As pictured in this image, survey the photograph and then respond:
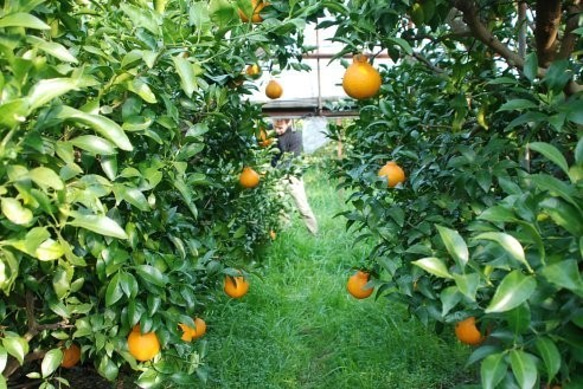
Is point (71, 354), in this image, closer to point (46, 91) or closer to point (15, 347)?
point (15, 347)

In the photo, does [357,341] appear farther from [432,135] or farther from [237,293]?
[432,135]

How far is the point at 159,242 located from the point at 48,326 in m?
0.34

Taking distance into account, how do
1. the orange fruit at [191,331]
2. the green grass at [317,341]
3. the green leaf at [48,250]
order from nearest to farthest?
1. the green leaf at [48,250]
2. the orange fruit at [191,331]
3. the green grass at [317,341]

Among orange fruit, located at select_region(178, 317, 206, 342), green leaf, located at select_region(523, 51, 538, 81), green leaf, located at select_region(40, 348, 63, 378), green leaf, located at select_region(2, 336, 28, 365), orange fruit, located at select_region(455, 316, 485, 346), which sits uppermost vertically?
green leaf, located at select_region(523, 51, 538, 81)

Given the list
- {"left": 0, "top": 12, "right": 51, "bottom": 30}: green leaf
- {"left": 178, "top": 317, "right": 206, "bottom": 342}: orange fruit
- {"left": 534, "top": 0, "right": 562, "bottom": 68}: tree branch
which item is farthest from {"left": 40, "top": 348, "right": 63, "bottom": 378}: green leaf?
{"left": 534, "top": 0, "right": 562, "bottom": 68}: tree branch

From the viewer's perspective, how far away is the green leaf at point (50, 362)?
1328mm

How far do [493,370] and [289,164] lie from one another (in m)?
3.33

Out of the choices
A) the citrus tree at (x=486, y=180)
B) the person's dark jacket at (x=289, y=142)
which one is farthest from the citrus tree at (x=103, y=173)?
the person's dark jacket at (x=289, y=142)

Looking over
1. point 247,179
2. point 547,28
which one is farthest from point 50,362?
point 547,28

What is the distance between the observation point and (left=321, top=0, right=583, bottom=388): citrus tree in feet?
2.37

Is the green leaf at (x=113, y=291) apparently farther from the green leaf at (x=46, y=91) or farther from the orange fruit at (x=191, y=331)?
the green leaf at (x=46, y=91)

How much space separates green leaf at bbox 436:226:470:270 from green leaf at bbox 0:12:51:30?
638mm

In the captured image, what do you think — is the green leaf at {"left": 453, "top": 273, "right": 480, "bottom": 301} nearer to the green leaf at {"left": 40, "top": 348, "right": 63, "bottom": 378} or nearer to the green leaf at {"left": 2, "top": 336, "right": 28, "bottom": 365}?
the green leaf at {"left": 2, "top": 336, "right": 28, "bottom": 365}

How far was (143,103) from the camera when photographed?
1.26 m
